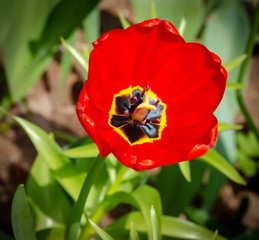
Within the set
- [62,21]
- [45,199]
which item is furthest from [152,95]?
[62,21]

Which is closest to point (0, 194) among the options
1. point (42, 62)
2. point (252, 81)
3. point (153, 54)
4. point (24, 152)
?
point (24, 152)

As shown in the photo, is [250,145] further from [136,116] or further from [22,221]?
[22,221]

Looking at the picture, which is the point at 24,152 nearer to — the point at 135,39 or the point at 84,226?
the point at 84,226

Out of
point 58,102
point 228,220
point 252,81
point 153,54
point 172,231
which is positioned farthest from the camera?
point 252,81

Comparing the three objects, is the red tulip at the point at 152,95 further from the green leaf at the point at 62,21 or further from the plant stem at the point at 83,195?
the green leaf at the point at 62,21

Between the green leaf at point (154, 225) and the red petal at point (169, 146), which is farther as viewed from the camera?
the green leaf at point (154, 225)

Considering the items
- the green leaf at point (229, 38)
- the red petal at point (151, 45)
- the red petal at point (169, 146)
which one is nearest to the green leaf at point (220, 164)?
the red petal at point (169, 146)
